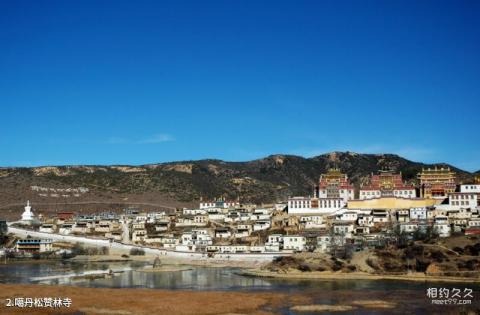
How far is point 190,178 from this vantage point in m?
166

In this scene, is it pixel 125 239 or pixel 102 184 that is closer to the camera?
pixel 125 239

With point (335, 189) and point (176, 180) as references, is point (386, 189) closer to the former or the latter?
point (335, 189)

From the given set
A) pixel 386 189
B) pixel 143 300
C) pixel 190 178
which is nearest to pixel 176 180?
pixel 190 178

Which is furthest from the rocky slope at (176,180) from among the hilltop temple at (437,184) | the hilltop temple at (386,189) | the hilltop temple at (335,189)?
the hilltop temple at (335,189)

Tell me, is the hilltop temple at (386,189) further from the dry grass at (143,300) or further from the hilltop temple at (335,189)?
the dry grass at (143,300)

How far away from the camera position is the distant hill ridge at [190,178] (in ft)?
481

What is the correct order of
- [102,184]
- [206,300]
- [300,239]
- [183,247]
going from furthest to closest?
[102,184]
[183,247]
[300,239]
[206,300]

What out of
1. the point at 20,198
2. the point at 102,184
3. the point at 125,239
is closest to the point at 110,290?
the point at 125,239

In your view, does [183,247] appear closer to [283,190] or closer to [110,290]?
[110,290]

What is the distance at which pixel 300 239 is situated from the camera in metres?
83.2

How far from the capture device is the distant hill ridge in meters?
146

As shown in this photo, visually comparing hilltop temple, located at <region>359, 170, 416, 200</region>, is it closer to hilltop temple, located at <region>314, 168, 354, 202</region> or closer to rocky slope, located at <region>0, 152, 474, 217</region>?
hilltop temple, located at <region>314, 168, 354, 202</region>

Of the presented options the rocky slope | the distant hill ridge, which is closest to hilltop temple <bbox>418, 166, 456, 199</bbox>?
the rocky slope

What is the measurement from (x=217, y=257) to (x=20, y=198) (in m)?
69.4
